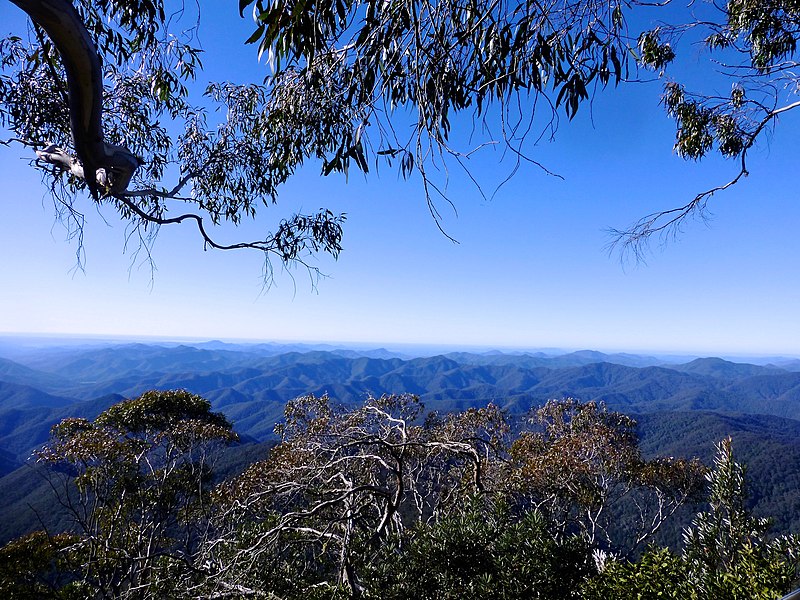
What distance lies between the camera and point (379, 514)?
219 inches

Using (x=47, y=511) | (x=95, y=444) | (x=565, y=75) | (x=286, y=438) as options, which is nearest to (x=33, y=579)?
(x=95, y=444)

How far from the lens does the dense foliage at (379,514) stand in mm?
3068

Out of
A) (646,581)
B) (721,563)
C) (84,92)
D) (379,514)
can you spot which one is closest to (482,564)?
(646,581)

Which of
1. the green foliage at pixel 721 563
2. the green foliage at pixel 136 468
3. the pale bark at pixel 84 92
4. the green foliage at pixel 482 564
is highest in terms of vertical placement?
the pale bark at pixel 84 92

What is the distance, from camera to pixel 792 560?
9.01ft

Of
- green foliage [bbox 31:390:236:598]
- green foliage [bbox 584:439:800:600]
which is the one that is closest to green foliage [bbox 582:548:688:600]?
green foliage [bbox 584:439:800:600]

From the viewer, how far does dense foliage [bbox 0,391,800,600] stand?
3068 mm

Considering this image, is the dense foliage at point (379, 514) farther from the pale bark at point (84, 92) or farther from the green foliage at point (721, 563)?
A: the pale bark at point (84, 92)

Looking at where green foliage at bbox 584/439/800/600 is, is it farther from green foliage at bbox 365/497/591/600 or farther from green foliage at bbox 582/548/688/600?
green foliage at bbox 365/497/591/600

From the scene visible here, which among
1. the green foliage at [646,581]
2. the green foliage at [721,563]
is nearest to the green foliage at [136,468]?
the green foliage at [646,581]

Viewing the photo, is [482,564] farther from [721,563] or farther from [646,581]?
[721,563]

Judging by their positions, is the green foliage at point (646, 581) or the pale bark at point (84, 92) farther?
the green foliage at point (646, 581)

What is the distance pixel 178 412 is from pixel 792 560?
1144cm

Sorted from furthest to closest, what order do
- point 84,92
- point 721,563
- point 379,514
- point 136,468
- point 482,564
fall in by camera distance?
1. point 136,468
2. point 379,514
3. point 482,564
4. point 721,563
5. point 84,92
